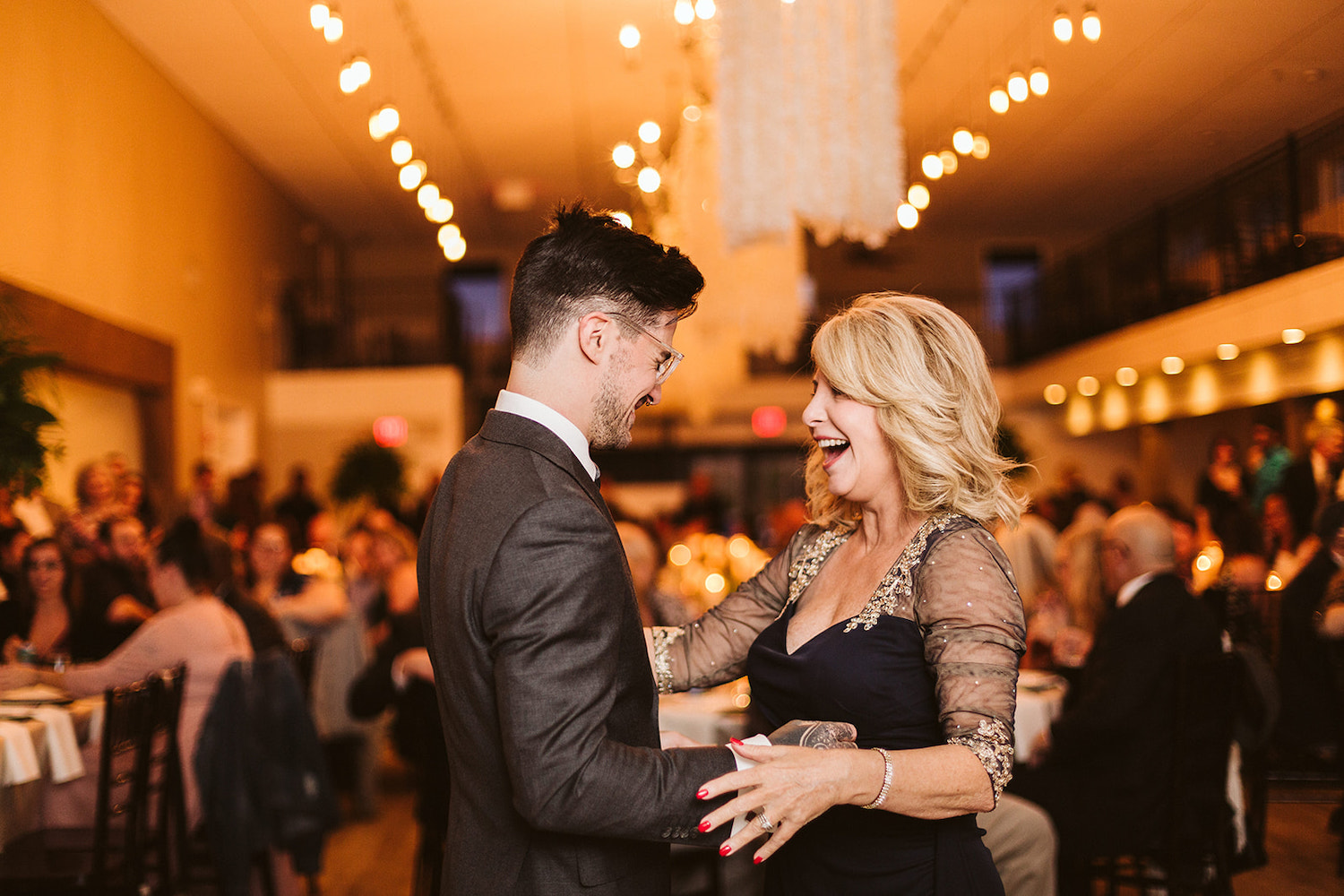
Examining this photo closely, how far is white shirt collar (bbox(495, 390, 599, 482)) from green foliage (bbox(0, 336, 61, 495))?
9.09ft

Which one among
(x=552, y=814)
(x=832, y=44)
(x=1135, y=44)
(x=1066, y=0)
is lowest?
(x=552, y=814)

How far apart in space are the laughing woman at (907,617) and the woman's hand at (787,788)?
0.26ft

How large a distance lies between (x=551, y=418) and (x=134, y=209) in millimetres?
7869

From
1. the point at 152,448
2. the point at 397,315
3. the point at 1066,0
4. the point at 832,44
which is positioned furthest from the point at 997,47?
the point at 397,315

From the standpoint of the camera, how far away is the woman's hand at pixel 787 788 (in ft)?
4.41

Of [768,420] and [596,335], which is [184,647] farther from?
[768,420]

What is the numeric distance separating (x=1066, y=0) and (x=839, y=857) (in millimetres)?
5254

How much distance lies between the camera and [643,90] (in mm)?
9508

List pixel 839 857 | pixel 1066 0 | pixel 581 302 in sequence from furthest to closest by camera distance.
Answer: pixel 1066 0 → pixel 839 857 → pixel 581 302

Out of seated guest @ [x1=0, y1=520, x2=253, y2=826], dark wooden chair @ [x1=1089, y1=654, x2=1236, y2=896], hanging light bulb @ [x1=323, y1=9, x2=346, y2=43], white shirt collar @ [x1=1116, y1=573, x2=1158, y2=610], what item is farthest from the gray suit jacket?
hanging light bulb @ [x1=323, y1=9, x2=346, y2=43]

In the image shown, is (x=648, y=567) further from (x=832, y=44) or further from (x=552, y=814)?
(x=552, y=814)

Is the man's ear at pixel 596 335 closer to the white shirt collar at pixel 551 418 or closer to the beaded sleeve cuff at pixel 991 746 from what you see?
the white shirt collar at pixel 551 418

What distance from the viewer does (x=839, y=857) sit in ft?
5.74

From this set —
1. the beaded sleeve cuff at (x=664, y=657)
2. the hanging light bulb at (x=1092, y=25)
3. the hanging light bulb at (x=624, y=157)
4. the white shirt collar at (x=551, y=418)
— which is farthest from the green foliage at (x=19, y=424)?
the hanging light bulb at (x=1092, y=25)
